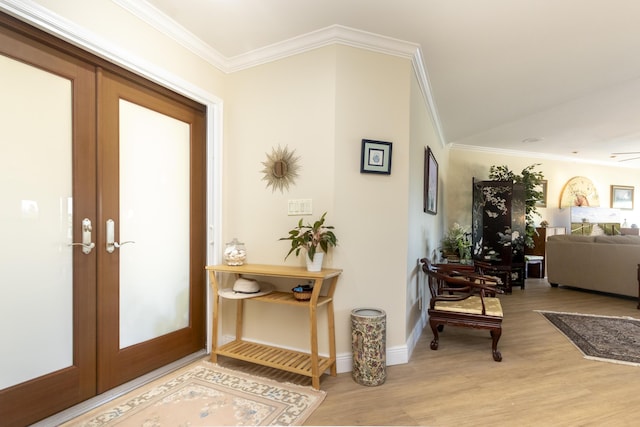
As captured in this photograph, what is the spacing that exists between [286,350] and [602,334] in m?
3.05

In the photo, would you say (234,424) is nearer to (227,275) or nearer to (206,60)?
(227,275)

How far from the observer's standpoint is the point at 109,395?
1.94 metres

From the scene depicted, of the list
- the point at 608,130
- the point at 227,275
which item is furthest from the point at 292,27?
the point at 608,130

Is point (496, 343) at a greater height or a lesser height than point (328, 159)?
lesser

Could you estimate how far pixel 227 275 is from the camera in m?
2.65

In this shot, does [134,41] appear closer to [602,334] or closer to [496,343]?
[496,343]

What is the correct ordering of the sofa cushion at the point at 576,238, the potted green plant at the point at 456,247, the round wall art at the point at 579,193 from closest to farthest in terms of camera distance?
the potted green plant at the point at 456,247, the sofa cushion at the point at 576,238, the round wall art at the point at 579,193

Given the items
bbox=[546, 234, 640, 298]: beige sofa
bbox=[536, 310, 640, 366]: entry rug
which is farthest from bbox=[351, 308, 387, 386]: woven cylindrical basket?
bbox=[546, 234, 640, 298]: beige sofa

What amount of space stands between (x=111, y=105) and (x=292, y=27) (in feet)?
4.22

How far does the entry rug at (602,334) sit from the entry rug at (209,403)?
2.43 meters

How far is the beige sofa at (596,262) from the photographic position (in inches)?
170

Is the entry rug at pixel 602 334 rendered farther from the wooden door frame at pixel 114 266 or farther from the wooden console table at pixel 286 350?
the wooden door frame at pixel 114 266

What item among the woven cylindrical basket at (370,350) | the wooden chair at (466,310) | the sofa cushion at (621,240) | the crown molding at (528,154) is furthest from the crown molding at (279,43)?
the sofa cushion at (621,240)

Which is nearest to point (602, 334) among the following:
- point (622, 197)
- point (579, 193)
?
point (579, 193)
